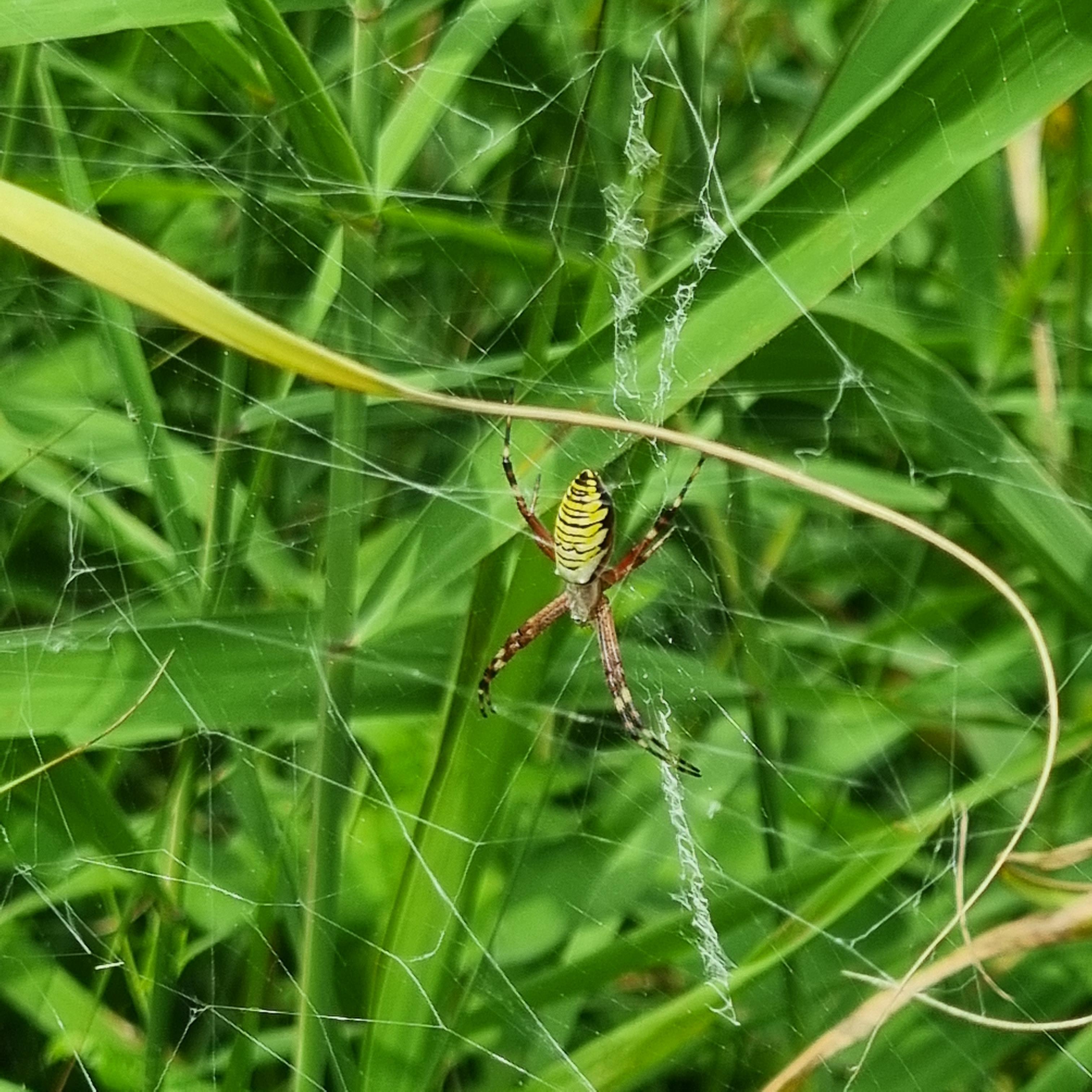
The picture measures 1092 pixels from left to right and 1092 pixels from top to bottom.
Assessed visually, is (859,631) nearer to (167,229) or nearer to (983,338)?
(983,338)

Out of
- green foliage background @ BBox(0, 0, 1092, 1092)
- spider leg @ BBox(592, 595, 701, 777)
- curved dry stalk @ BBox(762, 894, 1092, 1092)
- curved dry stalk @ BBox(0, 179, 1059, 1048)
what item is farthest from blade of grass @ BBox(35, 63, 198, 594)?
curved dry stalk @ BBox(762, 894, 1092, 1092)

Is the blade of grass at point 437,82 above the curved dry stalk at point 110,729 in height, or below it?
above

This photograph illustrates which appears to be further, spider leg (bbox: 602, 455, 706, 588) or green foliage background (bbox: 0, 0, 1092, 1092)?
spider leg (bbox: 602, 455, 706, 588)

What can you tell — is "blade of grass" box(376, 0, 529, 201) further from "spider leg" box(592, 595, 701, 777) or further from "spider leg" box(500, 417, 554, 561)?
"spider leg" box(592, 595, 701, 777)

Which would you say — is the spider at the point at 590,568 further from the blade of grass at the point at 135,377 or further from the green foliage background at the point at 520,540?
the blade of grass at the point at 135,377

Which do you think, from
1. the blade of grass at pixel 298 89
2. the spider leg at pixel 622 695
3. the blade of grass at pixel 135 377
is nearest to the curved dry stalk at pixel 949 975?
the spider leg at pixel 622 695
